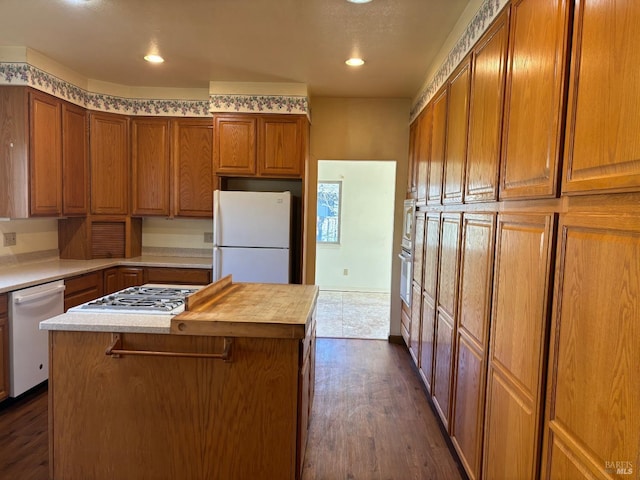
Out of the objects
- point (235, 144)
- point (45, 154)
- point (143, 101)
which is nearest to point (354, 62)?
point (235, 144)

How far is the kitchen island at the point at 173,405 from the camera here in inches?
67.1

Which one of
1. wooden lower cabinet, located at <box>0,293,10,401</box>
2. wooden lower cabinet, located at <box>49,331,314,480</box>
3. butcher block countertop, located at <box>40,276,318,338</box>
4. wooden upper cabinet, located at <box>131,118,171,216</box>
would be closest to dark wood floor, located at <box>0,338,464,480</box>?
wooden lower cabinet, located at <box>0,293,10,401</box>

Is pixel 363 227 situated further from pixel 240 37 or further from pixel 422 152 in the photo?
pixel 240 37

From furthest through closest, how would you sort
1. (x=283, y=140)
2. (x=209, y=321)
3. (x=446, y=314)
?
(x=283, y=140), (x=446, y=314), (x=209, y=321)

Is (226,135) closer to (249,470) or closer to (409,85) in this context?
(409,85)

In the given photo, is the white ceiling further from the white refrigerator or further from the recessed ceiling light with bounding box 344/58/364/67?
the white refrigerator

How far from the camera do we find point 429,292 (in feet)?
9.31

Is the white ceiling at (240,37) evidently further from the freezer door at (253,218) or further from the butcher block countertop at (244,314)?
the butcher block countertop at (244,314)

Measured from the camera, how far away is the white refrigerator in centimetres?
349

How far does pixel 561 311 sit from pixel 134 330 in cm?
158

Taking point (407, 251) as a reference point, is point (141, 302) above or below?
below

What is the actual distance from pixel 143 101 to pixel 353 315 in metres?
3.56

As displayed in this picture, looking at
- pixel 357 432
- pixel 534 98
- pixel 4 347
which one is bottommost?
pixel 357 432

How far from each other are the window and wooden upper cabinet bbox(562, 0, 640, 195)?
581cm
